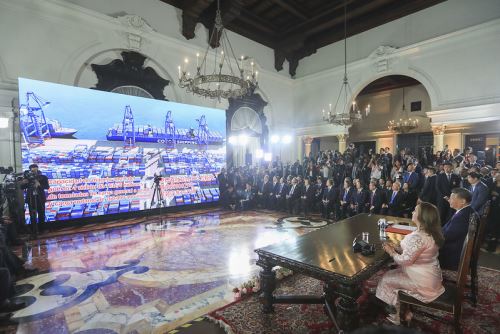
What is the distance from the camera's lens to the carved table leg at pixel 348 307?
190 centimetres

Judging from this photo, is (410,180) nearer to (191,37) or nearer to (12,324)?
(12,324)

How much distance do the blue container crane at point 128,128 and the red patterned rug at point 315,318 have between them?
18.8ft

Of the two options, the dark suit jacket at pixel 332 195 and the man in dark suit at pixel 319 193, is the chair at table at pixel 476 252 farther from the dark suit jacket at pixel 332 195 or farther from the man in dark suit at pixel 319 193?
the man in dark suit at pixel 319 193

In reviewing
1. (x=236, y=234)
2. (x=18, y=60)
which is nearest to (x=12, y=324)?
(x=236, y=234)

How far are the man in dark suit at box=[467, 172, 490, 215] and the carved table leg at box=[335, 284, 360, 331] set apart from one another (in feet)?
11.7

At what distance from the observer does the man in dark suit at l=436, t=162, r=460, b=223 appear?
535cm

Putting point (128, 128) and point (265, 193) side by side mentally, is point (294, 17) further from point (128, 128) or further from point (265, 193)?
point (128, 128)

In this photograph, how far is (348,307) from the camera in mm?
1915

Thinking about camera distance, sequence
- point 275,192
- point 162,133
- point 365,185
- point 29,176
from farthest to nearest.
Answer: point 275,192 → point 162,133 → point 365,185 → point 29,176

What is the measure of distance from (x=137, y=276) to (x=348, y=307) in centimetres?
285

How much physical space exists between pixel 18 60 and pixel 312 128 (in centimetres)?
996

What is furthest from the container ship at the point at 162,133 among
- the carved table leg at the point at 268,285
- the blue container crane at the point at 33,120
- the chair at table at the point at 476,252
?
the chair at table at the point at 476,252

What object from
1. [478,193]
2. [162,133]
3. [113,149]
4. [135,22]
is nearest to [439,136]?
[478,193]

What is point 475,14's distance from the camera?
766cm
